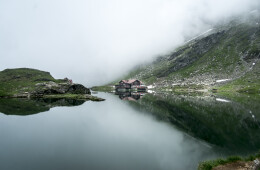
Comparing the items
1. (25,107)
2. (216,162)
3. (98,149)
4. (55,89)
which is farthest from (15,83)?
(216,162)

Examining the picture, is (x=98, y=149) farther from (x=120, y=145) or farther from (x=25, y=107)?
(x=25, y=107)

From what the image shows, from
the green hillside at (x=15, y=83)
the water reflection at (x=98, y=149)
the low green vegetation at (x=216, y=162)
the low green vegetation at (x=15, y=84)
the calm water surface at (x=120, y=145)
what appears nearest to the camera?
the low green vegetation at (x=216, y=162)

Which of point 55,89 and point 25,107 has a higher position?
point 55,89

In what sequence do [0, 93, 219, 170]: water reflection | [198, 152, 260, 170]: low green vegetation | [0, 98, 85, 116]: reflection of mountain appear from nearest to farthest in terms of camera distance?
[198, 152, 260, 170]: low green vegetation, [0, 93, 219, 170]: water reflection, [0, 98, 85, 116]: reflection of mountain

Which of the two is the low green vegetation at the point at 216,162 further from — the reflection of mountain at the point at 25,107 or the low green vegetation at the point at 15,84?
the low green vegetation at the point at 15,84

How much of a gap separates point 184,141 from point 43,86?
131651mm

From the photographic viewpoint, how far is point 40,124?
4700 centimetres

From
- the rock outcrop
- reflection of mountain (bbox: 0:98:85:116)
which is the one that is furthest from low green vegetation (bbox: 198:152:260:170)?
the rock outcrop

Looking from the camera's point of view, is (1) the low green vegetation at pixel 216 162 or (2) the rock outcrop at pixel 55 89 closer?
(1) the low green vegetation at pixel 216 162

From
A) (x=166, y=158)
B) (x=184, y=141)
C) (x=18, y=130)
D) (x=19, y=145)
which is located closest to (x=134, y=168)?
(x=166, y=158)

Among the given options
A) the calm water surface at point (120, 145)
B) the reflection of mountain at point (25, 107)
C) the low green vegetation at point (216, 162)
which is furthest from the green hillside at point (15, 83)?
the low green vegetation at point (216, 162)

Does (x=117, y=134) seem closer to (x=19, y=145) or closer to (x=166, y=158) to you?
(x=166, y=158)

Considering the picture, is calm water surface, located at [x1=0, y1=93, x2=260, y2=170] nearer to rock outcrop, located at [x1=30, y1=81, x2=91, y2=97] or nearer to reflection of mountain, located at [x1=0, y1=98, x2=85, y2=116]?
→ reflection of mountain, located at [x1=0, y1=98, x2=85, y2=116]

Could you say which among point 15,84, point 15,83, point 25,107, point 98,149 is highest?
point 15,83
